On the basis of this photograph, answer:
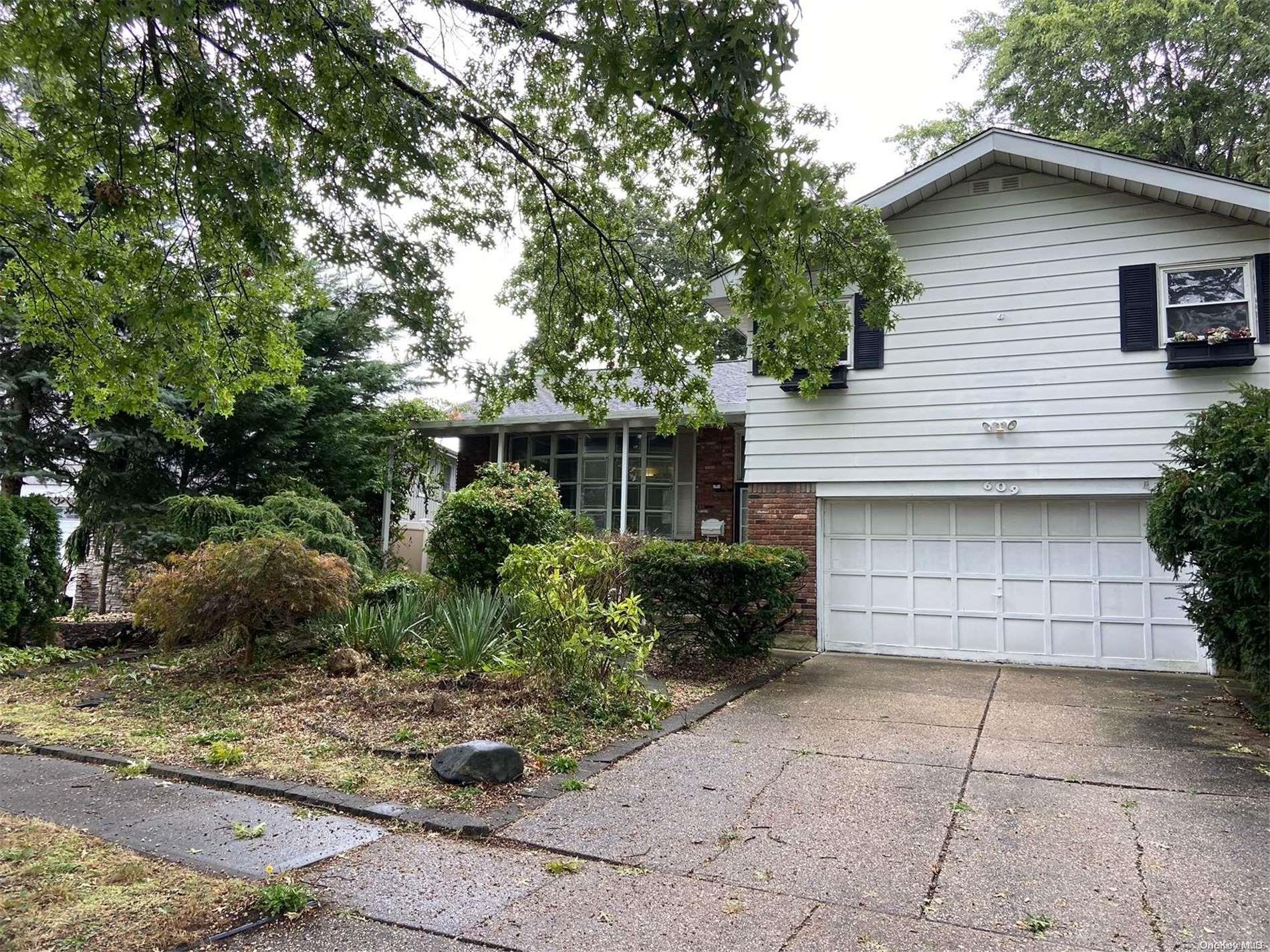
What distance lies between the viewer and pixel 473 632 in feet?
25.1

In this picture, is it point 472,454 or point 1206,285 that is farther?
point 472,454

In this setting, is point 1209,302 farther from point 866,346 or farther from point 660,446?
point 660,446

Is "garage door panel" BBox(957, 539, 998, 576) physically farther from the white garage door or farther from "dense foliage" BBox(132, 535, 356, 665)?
"dense foliage" BBox(132, 535, 356, 665)

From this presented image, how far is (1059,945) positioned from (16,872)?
4078 millimetres

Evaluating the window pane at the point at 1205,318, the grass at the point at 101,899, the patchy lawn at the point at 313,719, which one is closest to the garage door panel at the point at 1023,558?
the window pane at the point at 1205,318

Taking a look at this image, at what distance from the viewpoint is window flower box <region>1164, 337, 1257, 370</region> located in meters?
8.79

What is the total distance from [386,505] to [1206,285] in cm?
1266

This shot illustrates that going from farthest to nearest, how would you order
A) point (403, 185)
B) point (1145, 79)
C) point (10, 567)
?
point (1145, 79) < point (10, 567) < point (403, 185)

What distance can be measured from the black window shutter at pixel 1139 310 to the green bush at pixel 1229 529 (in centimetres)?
251

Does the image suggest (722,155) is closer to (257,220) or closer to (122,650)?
(257,220)

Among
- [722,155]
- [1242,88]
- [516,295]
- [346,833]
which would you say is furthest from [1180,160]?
[346,833]

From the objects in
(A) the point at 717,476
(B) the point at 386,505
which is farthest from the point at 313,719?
(B) the point at 386,505

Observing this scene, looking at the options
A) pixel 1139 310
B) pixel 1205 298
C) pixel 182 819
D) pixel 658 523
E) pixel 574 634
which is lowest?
pixel 182 819

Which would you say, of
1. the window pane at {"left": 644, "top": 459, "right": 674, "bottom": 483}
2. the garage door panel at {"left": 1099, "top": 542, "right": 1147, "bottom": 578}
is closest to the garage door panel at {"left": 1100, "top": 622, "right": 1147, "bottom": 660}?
the garage door panel at {"left": 1099, "top": 542, "right": 1147, "bottom": 578}
